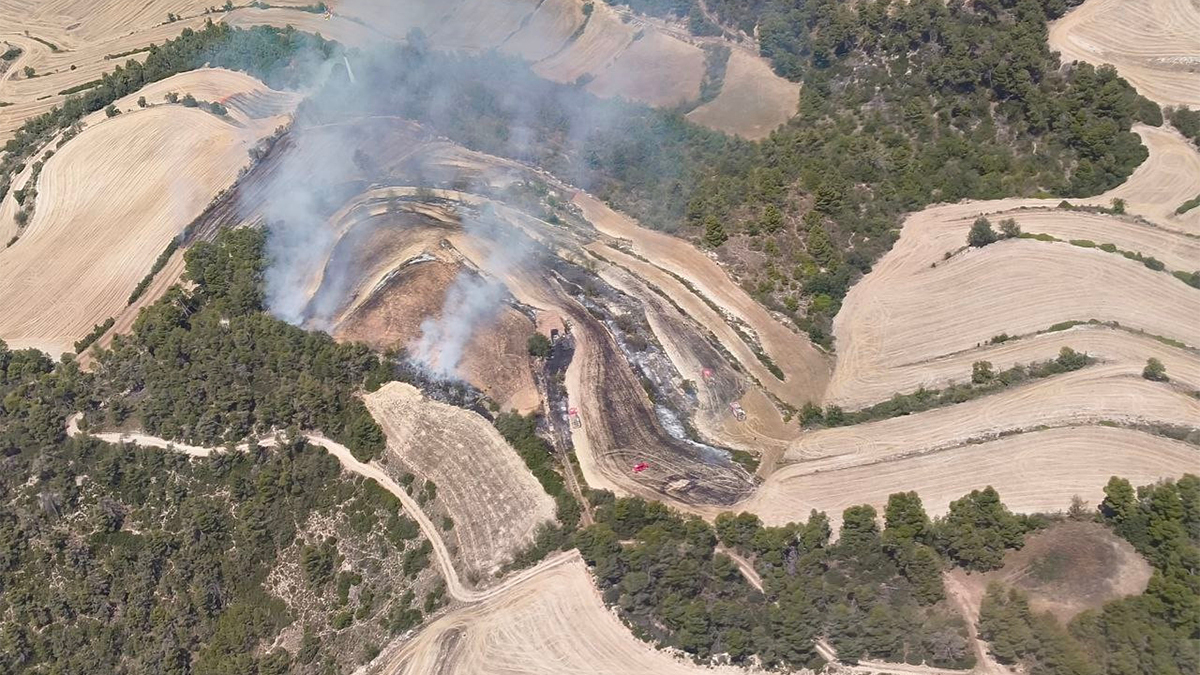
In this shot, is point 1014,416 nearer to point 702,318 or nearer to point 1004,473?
point 1004,473

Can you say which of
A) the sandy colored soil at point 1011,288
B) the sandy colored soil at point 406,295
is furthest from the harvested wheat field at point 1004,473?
the sandy colored soil at point 406,295

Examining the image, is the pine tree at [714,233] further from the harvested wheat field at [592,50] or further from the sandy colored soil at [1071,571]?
the sandy colored soil at [1071,571]

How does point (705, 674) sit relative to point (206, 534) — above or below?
below

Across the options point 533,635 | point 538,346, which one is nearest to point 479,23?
point 538,346

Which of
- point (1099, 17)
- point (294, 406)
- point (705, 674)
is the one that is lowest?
point (705, 674)

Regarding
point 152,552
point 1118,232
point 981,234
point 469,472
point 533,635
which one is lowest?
point 533,635

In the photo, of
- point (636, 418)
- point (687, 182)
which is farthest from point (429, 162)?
point (636, 418)

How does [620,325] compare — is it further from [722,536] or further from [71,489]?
[71,489]
